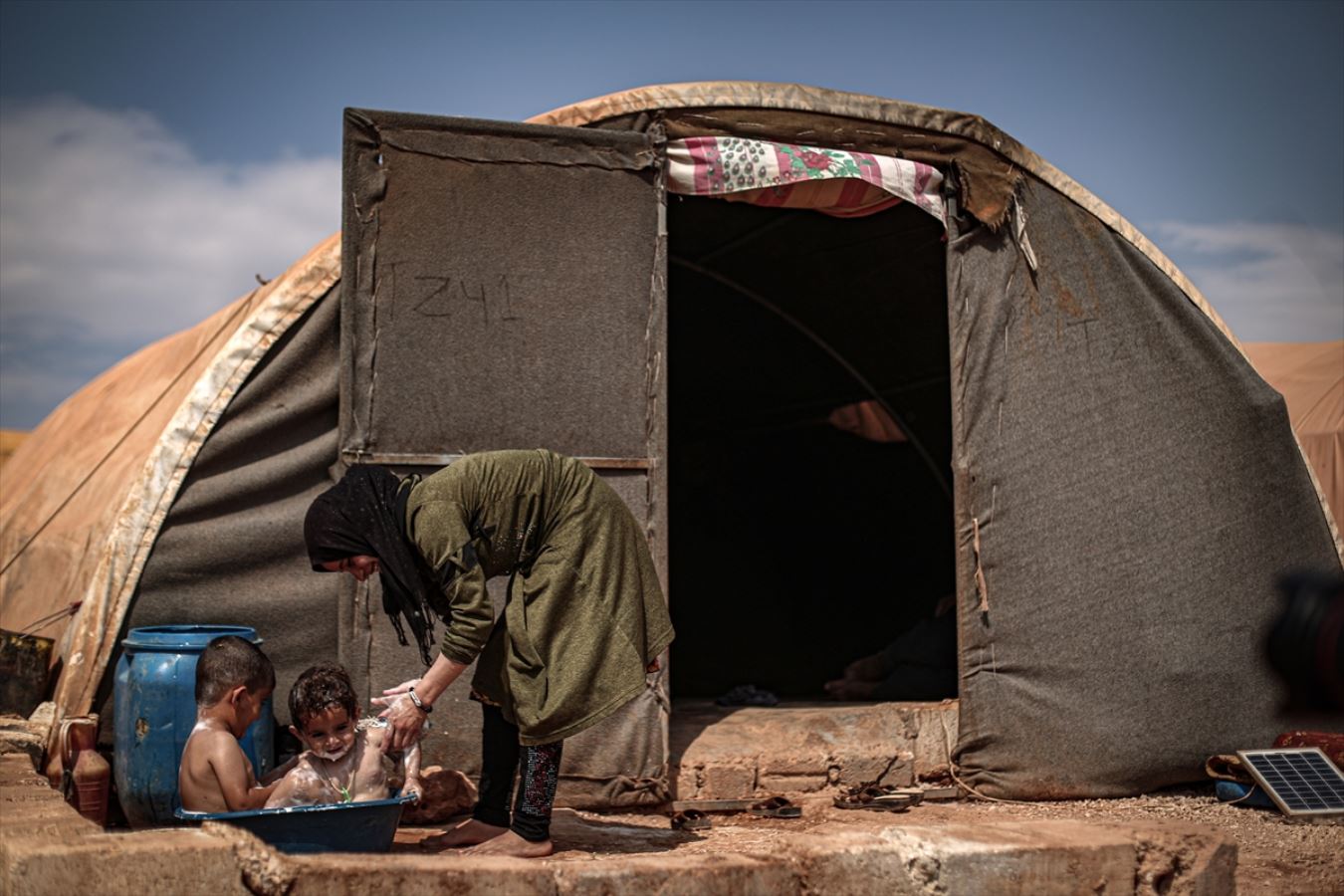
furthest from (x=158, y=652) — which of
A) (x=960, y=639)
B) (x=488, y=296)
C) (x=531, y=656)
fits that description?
(x=960, y=639)

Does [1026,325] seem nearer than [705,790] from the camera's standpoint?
No

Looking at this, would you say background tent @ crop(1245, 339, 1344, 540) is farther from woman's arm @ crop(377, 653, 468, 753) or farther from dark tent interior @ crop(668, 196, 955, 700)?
woman's arm @ crop(377, 653, 468, 753)

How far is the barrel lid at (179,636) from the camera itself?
455 centimetres

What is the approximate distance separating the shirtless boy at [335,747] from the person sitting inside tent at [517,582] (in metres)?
0.19

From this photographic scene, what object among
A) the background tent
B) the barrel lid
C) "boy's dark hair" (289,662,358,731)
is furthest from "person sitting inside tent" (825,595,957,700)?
the background tent

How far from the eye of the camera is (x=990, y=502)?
235 inches

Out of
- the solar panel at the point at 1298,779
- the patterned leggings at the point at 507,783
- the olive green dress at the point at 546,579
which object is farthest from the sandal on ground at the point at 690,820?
the solar panel at the point at 1298,779

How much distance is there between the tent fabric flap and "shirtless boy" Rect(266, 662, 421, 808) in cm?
282

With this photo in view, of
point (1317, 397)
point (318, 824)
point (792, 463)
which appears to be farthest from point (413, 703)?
point (1317, 397)

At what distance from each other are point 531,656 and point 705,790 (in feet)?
6.33

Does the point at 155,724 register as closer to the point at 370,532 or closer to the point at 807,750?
the point at 370,532

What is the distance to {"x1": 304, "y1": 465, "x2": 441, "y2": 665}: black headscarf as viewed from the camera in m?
3.79

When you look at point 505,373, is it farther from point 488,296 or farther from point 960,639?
point 960,639

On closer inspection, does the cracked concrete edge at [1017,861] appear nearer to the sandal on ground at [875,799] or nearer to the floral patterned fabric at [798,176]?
the sandal on ground at [875,799]
